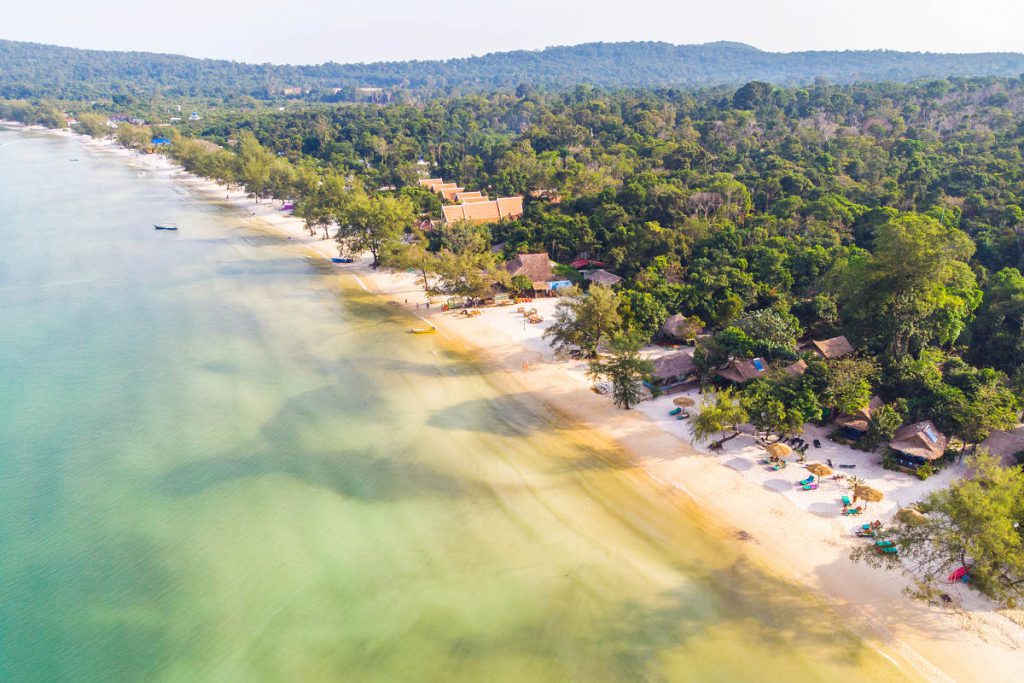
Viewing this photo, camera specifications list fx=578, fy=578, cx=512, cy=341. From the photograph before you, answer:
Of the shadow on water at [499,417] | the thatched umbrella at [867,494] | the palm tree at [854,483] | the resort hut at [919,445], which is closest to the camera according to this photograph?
the thatched umbrella at [867,494]

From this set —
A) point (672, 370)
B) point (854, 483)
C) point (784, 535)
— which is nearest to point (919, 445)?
point (854, 483)

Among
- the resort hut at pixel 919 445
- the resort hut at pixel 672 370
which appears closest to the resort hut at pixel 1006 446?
the resort hut at pixel 919 445

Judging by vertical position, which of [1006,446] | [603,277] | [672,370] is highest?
[603,277]

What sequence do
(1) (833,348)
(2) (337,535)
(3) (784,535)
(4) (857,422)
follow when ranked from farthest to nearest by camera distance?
(1) (833,348) < (4) (857,422) < (2) (337,535) < (3) (784,535)

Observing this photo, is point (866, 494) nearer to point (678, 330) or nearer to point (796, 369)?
point (796, 369)

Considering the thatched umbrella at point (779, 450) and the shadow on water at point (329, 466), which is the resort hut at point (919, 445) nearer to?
the thatched umbrella at point (779, 450)

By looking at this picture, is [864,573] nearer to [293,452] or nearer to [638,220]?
[293,452]
